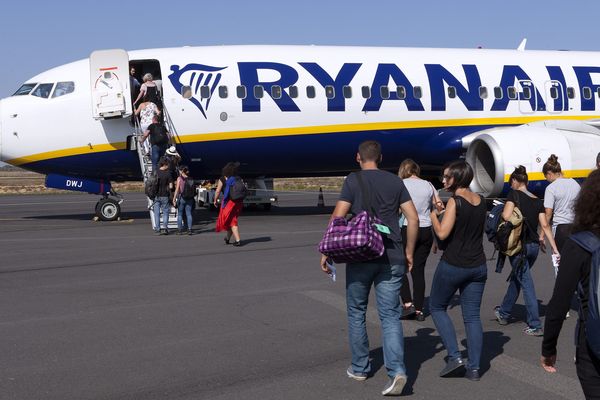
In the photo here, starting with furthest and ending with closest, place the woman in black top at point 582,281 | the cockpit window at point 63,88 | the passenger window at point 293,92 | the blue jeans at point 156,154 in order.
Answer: the passenger window at point 293,92
the cockpit window at point 63,88
the blue jeans at point 156,154
the woman in black top at point 582,281

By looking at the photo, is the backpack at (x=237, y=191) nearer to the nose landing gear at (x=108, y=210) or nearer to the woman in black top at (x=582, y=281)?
the nose landing gear at (x=108, y=210)

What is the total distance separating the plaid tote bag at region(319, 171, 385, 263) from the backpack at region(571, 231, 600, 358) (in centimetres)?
207

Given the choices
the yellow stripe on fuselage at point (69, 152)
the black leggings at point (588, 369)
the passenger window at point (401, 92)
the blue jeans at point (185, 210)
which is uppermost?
the passenger window at point (401, 92)

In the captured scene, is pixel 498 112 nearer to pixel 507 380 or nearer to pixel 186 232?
pixel 186 232

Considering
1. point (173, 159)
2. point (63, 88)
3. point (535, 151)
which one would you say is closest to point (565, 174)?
point (535, 151)

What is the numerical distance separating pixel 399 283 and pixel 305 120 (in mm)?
13223

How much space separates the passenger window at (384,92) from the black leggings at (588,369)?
1612cm

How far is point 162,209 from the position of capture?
16266 mm

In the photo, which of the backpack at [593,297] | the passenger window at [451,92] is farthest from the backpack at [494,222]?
the passenger window at [451,92]

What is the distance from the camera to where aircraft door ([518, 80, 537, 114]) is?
20.9 m

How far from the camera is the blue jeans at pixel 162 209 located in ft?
53.2

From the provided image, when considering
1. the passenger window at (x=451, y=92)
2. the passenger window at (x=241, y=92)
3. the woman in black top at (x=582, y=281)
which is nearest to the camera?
the woman in black top at (x=582, y=281)

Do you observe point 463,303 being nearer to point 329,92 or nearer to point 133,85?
point 329,92

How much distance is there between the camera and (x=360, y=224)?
18.7 feet
